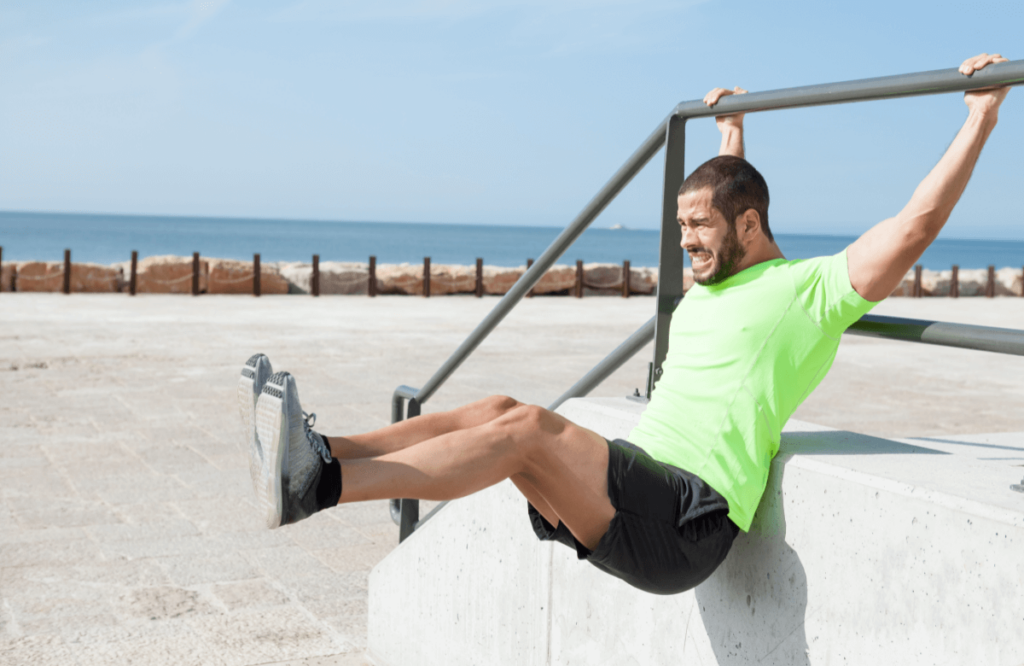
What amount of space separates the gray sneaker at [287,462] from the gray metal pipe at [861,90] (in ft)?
4.33

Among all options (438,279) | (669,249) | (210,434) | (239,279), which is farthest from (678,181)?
(438,279)

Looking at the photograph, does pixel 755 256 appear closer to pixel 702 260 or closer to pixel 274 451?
pixel 702 260

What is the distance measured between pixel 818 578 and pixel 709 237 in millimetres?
908

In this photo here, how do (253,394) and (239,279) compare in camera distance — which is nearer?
(253,394)

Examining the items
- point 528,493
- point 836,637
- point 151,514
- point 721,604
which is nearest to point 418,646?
point 528,493

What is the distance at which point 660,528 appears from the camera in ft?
7.37

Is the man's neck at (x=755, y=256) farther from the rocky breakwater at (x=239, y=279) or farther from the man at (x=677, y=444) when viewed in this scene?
the rocky breakwater at (x=239, y=279)

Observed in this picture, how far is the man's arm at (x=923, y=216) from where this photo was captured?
81.9 inches

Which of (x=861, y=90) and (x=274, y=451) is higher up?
(x=861, y=90)

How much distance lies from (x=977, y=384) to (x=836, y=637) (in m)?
9.76

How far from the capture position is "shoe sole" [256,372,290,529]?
7.21ft

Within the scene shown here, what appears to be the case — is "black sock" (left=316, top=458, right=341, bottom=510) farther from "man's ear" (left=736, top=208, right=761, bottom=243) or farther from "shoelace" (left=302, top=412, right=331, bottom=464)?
"man's ear" (left=736, top=208, right=761, bottom=243)

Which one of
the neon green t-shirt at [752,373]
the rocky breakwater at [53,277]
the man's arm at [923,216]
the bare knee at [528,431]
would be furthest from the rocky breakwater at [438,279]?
the man's arm at [923,216]

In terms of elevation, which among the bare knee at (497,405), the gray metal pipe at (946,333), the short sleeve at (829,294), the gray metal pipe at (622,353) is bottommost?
the bare knee at (497,405)
